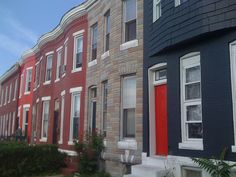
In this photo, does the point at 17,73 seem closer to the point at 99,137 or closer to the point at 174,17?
the point at 99,137

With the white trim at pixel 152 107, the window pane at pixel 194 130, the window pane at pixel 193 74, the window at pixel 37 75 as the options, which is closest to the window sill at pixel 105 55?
the white trim at pixel 152 107

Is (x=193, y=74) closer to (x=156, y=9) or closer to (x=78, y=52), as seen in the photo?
(x=156, y=9)

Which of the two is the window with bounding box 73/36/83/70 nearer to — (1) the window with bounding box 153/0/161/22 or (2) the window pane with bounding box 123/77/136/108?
(2) the window pane with bounding box 123/77/136/108

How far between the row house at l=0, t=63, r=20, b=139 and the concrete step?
64.3 feet

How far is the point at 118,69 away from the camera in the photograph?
36.9ft

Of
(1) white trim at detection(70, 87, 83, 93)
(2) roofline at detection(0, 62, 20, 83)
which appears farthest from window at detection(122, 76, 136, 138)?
(2) roofline at detection(0, 62, 20, 83)

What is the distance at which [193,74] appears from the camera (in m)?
8.20

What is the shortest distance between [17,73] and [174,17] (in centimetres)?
2263

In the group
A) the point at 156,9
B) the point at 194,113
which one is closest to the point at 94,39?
the point at 156,9

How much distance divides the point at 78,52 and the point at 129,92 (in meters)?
6.02

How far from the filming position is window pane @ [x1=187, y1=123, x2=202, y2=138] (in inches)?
307

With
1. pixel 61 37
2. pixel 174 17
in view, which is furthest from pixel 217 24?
pixel 61 37

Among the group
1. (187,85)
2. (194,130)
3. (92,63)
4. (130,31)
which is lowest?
(194,130)

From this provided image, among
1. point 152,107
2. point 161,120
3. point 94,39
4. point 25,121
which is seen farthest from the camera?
point 25,121
